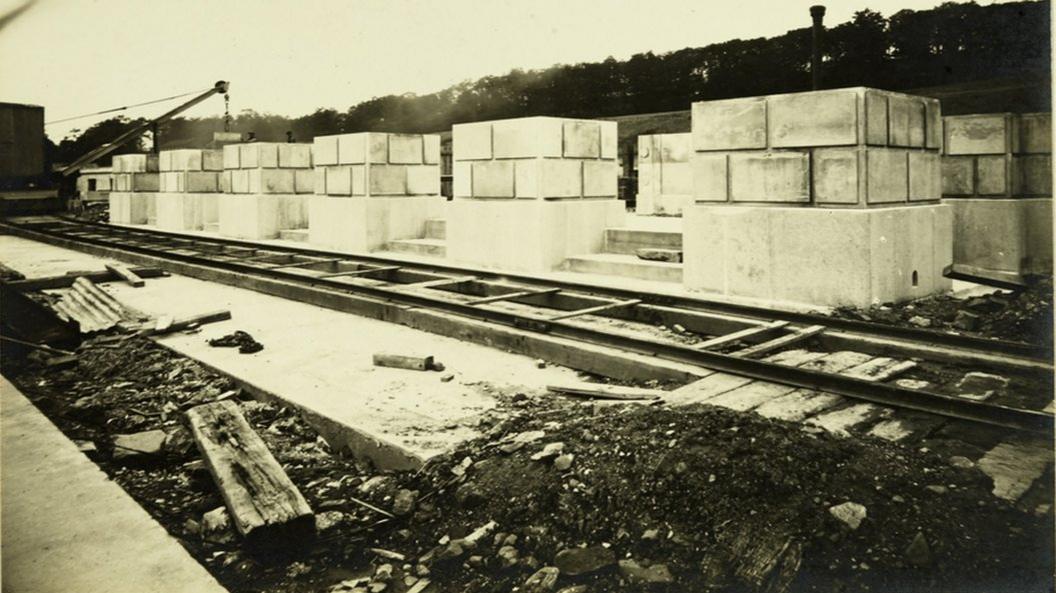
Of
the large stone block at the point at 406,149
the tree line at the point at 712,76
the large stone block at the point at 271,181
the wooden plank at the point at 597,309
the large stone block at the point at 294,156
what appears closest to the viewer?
the wooden plank at the point at 597,309

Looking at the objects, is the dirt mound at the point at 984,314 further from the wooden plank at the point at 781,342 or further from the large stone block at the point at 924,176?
the large stone block at the point at 924,176

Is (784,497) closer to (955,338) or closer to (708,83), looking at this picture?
(955,338)

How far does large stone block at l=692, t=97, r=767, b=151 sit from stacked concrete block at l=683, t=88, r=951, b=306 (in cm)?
1

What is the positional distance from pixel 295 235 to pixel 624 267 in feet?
34.1

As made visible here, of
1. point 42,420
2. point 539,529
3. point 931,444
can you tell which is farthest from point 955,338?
point 42,420

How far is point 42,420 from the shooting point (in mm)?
4562

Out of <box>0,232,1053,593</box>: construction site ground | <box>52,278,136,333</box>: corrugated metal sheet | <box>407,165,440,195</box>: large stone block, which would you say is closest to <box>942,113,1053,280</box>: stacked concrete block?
<box>0,232,1053,593</box>: construction site ground

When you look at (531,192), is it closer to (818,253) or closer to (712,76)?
(818,253)

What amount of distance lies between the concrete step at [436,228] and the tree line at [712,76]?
6.46 meters

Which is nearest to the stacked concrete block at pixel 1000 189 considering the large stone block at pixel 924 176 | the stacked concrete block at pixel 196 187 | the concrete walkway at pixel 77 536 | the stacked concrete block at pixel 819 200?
the large stone block at pixel 924 176

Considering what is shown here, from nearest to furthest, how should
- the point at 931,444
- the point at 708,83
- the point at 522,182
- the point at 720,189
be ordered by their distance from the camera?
the point at 931,444
the point at 720,189
the point at 522,182
the point at 708,83

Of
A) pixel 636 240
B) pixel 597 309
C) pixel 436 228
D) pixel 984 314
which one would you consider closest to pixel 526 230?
pixel 636 240

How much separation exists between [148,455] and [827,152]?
21.0 feet

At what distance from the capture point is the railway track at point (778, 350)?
4.37 metres
